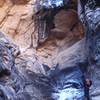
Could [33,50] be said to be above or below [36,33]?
below

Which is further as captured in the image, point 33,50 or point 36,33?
point 36,33

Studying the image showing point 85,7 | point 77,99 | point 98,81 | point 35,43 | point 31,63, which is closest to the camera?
point 98,81

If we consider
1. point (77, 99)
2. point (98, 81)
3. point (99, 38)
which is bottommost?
point (77, 99)

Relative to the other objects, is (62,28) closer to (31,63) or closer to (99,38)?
(31,63)

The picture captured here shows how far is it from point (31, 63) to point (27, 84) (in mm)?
802

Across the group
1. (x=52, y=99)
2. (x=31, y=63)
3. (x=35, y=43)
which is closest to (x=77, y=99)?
(x=52, y=99)

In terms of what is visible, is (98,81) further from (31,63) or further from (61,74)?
(31,63)

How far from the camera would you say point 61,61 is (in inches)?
281

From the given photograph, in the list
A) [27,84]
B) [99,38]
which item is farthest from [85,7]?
[27,84]

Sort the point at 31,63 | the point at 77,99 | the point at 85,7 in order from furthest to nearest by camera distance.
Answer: the point at 31,63 < the point at 85,7 < the point at 77,99

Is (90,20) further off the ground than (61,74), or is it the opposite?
(90,20)

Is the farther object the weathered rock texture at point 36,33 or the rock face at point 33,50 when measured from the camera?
the weathered rock texture at point 36,33

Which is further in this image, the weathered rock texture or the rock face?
the weathered rock texture

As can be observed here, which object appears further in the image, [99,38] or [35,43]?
[35,43]
